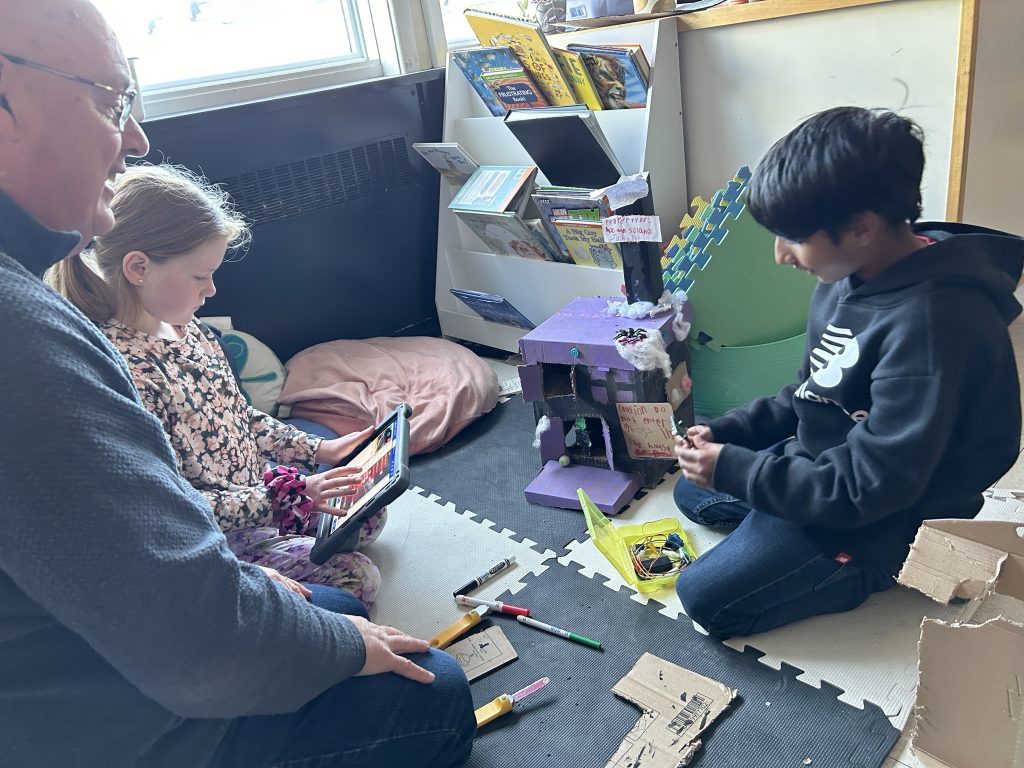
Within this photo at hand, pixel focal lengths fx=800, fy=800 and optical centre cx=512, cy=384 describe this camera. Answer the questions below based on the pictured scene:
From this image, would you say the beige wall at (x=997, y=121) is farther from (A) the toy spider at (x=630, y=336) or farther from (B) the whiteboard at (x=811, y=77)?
(A) the toy spider at (x=630, y=336)

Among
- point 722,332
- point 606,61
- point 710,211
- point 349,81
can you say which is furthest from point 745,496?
point 349,81

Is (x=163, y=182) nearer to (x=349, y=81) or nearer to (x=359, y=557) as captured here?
(x=359, y=557)

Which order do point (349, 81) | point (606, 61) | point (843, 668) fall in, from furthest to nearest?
point (349, 81)
point (606, 61)
point (843, 668)

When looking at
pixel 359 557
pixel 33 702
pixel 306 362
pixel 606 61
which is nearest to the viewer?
pixel 33 702

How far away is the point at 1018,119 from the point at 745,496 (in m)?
1.25

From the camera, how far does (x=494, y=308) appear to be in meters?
2.35

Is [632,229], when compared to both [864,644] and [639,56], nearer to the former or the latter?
[639,56]

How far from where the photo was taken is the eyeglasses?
67 centimetres

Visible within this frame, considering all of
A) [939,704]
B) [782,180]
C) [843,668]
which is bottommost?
[843,668]

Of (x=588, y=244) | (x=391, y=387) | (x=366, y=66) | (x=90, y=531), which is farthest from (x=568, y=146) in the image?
(x=90, y=531)

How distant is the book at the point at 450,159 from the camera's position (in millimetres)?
2260

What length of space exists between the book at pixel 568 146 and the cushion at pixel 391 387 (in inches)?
22.6

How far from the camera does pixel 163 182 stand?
49.4 inches

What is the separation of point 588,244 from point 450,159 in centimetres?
56
